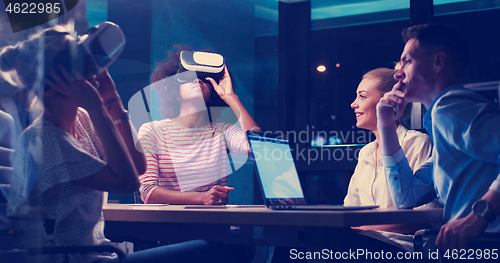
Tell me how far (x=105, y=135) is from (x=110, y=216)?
43 centimetres

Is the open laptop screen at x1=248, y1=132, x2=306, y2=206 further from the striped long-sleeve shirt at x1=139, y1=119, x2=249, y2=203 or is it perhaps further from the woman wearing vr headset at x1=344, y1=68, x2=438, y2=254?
the striped long-sleeve shirt at x1=139, y1=119, x2=249, y2=203

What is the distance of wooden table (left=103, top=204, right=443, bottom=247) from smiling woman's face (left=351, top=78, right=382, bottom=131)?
0.69m

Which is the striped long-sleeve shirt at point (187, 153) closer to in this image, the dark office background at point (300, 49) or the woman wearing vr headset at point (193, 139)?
the woman wearing vr headset at point (193, 139)

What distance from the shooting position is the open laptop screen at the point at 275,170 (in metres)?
1.33

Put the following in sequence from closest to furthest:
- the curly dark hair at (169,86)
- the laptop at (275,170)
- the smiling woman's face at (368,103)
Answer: the laptop at (275,170)
the smiling woman's face at (368,103)
the curly dark hair at (169,86)

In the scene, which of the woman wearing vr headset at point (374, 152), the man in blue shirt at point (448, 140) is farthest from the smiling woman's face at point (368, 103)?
the man in blue shirt at point (448, 140)

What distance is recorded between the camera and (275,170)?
1.41 meters

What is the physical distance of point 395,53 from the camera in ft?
11.6

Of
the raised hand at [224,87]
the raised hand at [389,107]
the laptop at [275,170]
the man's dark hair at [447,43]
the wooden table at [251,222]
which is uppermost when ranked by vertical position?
the man's dark hair at [447,43]

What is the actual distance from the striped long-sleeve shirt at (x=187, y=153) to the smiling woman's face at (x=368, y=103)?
55 centimetres

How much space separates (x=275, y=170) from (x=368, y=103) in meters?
0.79

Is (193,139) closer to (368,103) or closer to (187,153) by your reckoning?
(187,153)

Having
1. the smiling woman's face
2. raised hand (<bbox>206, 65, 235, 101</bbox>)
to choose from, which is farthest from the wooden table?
raised hand (<bbox>206, 65, 235, 101</bbox>)

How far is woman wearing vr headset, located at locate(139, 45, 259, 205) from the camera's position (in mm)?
2025
